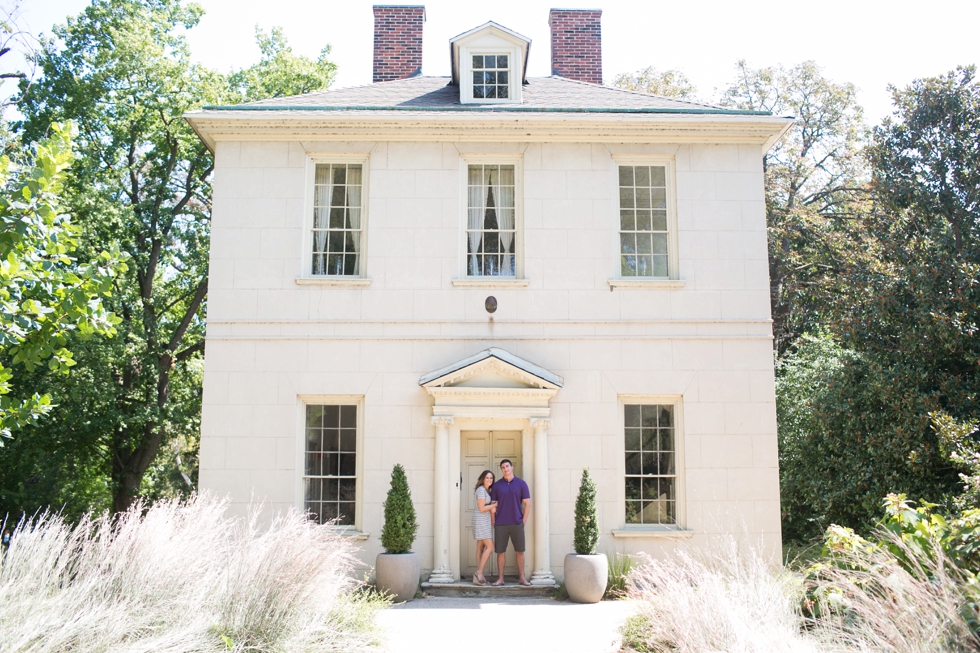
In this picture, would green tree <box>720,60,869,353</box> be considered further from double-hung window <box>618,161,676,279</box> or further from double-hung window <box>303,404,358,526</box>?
double-hung window <box>303,404,358,526</box>

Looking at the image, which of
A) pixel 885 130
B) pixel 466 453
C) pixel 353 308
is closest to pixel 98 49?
pixel 353 308

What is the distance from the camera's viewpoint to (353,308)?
13.6m

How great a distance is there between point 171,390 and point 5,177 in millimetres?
17038

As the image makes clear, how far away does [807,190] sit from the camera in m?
27.2

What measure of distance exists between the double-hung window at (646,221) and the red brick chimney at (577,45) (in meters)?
4.06

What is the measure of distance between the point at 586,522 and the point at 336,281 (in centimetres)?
521

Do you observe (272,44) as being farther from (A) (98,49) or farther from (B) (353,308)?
(B) (353,308)

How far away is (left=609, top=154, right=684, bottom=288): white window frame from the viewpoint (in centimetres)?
1369

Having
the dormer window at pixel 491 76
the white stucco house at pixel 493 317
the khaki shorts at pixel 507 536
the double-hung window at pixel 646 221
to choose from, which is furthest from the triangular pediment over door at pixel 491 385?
the dormer window at pixel 491 76

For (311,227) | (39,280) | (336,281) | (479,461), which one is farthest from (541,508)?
(39,280)

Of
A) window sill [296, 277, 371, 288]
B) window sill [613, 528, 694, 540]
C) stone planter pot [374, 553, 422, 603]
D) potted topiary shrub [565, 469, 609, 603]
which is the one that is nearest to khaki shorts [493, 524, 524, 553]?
potted topiary shrub [565, 469, 609, 603]

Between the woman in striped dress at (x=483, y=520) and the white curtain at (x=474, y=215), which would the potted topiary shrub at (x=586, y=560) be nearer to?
the woman in striped dress at (x=483, y=520)

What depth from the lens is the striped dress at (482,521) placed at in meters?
12.6

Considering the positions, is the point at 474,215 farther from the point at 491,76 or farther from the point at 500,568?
the point at 500,568
